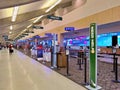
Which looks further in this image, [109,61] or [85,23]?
[85,23]

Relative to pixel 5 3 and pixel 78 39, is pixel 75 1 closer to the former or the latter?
pixel 78 39

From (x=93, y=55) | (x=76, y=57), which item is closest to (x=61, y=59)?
(x=76, y=57)

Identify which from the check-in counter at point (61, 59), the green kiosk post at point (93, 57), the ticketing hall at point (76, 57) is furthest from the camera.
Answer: the check-in counter at point (61, 59)

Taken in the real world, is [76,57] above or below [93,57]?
below

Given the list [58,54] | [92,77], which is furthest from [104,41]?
[92,77]

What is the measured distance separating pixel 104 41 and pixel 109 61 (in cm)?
164

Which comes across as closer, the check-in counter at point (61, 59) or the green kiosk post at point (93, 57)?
the green kiosk post at point (93, 57)

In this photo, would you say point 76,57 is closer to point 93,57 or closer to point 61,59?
point 61,59

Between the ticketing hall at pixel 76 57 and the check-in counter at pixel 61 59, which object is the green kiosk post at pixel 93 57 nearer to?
the ticketing hall at pixel 76 57

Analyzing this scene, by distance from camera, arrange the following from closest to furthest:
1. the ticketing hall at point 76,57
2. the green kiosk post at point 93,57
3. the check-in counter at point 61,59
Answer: the green kiosk post at point 93,57, the ticketing hall at point 76,57, the check-in counter at point 61,59

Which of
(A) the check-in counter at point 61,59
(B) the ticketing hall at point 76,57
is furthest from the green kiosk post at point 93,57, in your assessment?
(A) the check-in counter at point 61,59

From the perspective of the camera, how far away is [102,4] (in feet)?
38.0

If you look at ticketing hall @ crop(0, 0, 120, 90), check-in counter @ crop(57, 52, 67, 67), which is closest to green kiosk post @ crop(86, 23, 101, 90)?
ticketing hall @ crop(0, 0, 120, 90)

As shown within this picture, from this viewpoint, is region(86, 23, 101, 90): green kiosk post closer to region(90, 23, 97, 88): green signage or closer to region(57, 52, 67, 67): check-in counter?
region(90, 23, 97, 88): green signage
